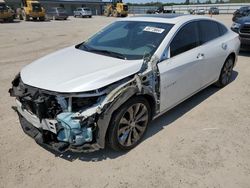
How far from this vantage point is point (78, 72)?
3.17m

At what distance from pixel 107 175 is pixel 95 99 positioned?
918 mm

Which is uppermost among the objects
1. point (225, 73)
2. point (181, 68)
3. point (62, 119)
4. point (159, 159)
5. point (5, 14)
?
point (5, 14)

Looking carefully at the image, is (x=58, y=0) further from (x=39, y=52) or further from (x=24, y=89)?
(x=24, y=89)

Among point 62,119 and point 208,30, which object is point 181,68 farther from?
point 62,119

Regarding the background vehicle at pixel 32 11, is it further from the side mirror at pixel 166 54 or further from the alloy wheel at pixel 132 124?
the alloy wheel at pixel 132 124

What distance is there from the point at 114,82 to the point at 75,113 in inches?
23.8

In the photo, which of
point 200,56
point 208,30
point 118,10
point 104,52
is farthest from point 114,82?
point 118,10

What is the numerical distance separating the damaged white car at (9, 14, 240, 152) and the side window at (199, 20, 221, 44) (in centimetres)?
4

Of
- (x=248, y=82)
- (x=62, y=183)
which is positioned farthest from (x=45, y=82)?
(x=248, y=82)

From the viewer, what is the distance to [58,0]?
52875 millimetres

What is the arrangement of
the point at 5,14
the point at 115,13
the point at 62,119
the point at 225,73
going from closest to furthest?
the point at 62,119
the point at 225,73
the point at 5,14
the point at 115,13

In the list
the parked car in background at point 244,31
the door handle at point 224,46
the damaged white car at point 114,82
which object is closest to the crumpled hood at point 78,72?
the damaged white car at point 114,82

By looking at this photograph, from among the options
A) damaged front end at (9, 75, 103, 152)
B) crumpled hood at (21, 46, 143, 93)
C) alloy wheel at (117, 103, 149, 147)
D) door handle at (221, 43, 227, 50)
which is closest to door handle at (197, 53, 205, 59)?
door handle at (221, 43, 227, 50)

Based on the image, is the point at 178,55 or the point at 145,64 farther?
the point at 178,55
